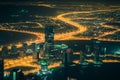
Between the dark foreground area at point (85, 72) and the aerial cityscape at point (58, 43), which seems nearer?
the dark foreground area at point (85, 72)

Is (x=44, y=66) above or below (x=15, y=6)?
below

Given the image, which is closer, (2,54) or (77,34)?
(2,54)

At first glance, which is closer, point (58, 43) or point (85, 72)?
point (85, 72)

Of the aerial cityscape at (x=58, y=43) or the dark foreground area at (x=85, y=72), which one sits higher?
the aerial cityscape at (x=58, y=43)

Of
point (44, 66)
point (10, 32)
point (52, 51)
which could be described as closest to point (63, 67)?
point (44, 66)

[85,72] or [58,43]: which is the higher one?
[58,43]

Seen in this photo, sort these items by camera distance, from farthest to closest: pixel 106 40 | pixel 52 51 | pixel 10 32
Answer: pixel 10 32 < pixel 106 40 < pixel 52 51

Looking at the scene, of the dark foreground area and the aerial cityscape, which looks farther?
the aerial cityscape

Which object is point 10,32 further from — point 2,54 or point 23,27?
point 2,54
